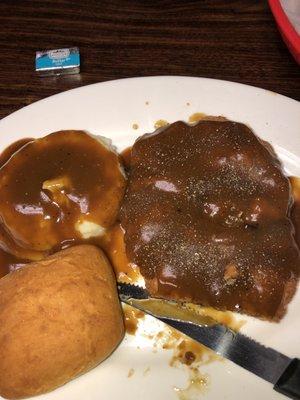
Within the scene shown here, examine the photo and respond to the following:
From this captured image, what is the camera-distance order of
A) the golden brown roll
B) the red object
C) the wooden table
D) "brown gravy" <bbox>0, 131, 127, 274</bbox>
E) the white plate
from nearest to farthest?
the golden brown roll, "brown gravy" <bbox>0, 131, 127, 274</bbox>, the white plate, the red object, the wooden table

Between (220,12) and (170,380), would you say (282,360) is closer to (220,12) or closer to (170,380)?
(170,380)

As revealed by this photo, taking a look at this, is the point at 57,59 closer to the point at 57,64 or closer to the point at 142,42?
the point at 57,64

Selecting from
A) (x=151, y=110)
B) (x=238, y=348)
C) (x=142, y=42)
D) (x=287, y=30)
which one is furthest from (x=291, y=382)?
(x=142, y=42)

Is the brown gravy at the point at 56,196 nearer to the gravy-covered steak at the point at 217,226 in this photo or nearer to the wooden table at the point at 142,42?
the gravy-covered steak at the point at 217,226

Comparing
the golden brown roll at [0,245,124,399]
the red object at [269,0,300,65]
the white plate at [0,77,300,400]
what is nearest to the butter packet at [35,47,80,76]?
the white plate at [0,77,300,400]

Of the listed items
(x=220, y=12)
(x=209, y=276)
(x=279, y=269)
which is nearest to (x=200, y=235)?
(x=209, y=276)

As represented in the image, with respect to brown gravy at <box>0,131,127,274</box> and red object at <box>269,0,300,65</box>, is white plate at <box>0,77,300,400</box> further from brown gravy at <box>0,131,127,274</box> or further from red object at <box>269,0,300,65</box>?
red object at <box>269,0,300,65</box>
